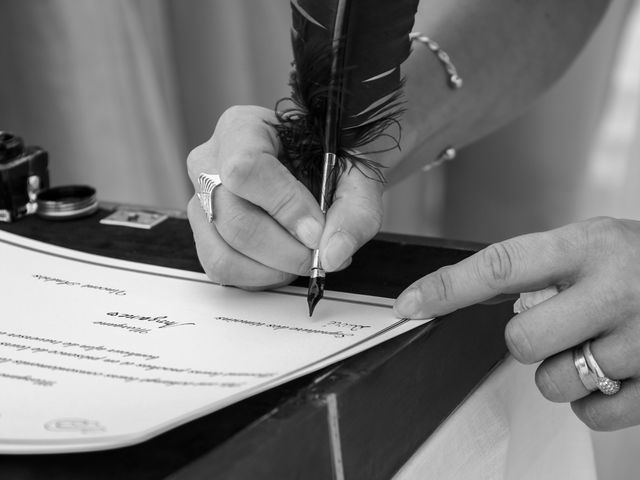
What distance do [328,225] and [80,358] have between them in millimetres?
228

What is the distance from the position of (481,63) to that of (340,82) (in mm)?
432

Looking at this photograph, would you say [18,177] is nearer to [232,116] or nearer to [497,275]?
[232,116]

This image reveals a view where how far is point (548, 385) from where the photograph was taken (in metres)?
0.65

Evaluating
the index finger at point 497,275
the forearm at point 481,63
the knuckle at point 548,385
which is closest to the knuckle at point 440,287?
A: the index finger at point 497,275

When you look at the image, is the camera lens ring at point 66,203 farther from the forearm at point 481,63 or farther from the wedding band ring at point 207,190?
the forearm at point 481,63

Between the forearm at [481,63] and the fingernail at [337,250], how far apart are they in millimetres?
191

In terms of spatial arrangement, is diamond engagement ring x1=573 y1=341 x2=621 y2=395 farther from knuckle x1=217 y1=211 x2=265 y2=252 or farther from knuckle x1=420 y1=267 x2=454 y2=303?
knuckle x1=217 y1=211 x2=265 y2=252

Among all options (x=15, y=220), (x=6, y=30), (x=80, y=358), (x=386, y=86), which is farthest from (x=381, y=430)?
(x=6, y=30)

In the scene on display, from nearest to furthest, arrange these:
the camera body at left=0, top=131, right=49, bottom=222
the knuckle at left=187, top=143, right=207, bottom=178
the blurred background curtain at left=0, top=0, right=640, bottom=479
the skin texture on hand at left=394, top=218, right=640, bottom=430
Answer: the skin texture on hand at left=394, top=218, right=640, bottom=430, the knuckle at left=187, top=143, right=207, bottom=178, the camera body at left=0, top=131, right=49, bottom=222, the blurred background curtain at left=0, top=0, right=640, bottom=479

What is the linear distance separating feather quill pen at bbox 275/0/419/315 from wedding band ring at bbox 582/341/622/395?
0.24 metres

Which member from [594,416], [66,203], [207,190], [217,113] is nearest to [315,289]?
[207,190]

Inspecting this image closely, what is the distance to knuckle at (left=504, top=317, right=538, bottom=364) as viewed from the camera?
618mm

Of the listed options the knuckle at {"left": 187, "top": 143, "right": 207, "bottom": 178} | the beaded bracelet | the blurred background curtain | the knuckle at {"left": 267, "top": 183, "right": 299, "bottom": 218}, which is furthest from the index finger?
the blurred background curtain

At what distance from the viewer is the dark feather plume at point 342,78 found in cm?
69
